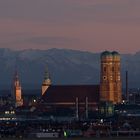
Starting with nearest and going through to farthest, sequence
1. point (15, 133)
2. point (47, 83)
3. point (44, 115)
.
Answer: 1. point (15, 133)
2. point (44, 115)
3. point (47, 83)

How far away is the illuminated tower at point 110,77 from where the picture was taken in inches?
7200

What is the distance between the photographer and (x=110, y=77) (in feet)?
602

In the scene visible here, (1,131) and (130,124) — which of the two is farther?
(130,124)

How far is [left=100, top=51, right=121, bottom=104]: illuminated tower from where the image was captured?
18288cm

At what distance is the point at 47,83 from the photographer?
641ft

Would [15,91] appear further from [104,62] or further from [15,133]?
[15,133]

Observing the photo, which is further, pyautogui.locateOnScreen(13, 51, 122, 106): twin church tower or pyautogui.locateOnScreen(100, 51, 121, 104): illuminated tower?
pyautogui.locateOnScreen(100, 51, 121, 104): illuminated tower

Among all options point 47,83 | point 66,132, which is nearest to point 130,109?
point 47,83

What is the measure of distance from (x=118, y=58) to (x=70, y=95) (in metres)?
9.75

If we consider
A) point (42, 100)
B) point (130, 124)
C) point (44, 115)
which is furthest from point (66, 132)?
point (42, 100)

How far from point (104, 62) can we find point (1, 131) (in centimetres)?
8194

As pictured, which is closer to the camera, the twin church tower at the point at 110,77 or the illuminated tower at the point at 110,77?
the twin church tower at the point at 110,77

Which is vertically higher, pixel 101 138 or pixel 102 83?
pixel 102 83

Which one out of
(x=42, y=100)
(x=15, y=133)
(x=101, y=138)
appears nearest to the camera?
A: (x=101, y=138)
